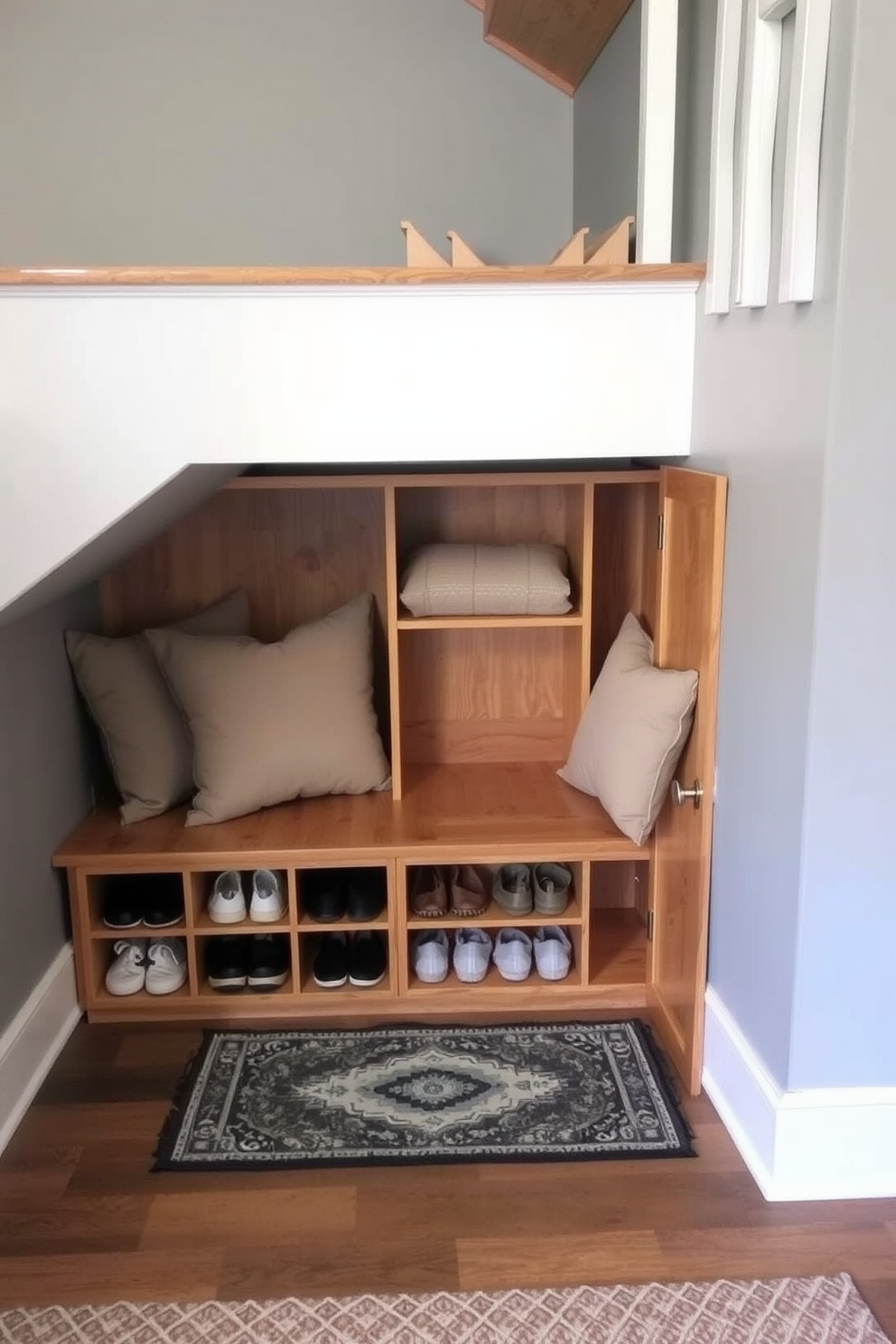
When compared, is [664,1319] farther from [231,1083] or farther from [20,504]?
[20,504]

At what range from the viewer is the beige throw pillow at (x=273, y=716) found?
2514mm

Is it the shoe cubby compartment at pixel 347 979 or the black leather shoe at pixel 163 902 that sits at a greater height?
the black leather shoe at pixel 163 902

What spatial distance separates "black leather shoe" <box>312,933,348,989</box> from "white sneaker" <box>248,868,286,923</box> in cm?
15

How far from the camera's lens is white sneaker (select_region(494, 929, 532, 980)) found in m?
2.45

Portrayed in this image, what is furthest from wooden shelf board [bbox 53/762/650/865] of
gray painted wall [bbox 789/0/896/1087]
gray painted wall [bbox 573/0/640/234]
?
gray painted wall [bbox 573/0/640/234]

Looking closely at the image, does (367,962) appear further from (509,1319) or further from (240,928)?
(509,1319)

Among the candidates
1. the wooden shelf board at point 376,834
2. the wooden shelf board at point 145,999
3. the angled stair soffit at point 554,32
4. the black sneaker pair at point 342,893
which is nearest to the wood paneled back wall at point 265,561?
the wooden shelf board at point 376,834

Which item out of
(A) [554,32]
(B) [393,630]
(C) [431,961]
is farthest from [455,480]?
(A) [554,32]

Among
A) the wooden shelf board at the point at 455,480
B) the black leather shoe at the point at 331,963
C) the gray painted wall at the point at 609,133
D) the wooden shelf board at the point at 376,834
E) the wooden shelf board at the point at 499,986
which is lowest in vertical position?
the wooden shelf board at the point at 499,986

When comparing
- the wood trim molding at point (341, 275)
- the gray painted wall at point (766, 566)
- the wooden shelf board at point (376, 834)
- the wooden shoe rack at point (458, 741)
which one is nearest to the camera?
the gray painted wall at point (766, 566)

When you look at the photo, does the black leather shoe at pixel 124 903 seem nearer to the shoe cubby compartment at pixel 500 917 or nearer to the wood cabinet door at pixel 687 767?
the shoe cubby compartment at pixel 500 917

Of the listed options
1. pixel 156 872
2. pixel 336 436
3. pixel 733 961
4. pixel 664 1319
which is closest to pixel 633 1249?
pixel 664 1319

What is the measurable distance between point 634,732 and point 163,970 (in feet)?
3.98

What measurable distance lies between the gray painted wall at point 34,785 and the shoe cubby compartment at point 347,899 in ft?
1.82
